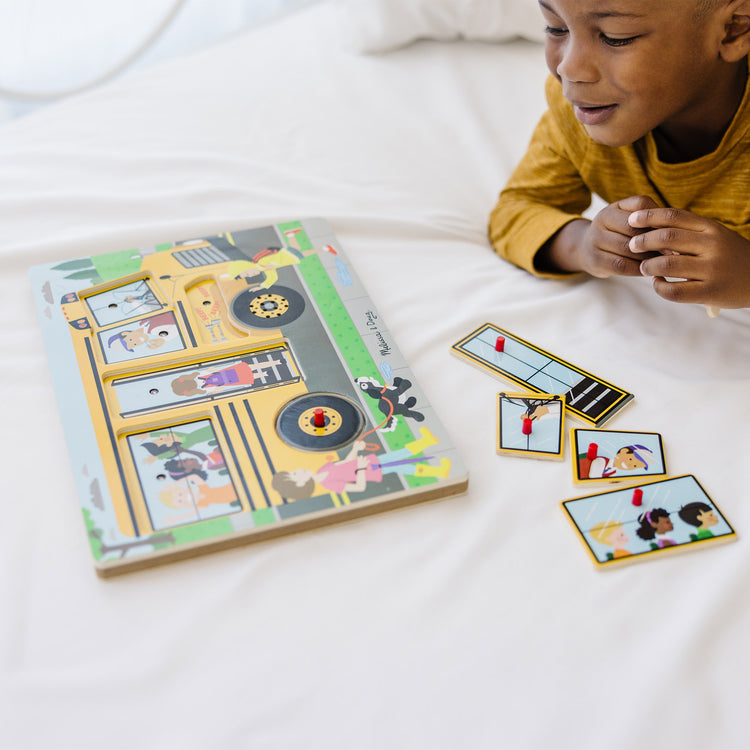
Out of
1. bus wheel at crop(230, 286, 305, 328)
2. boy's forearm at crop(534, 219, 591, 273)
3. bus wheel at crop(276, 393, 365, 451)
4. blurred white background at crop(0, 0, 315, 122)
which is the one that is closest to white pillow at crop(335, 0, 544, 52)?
blurred white background at crop(0, 0, 315, 122)

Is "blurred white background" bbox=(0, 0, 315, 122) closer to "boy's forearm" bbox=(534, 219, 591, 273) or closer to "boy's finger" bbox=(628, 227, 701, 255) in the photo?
"boy's forearm" bbox=(534, 219, 591, 273)

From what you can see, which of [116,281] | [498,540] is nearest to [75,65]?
[116,281]

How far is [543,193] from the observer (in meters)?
0.97

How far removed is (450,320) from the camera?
815 mm

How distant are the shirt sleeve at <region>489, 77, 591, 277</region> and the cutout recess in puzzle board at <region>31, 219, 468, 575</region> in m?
0.19

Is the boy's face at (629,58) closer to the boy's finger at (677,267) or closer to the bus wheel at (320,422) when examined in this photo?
the boy's finger at (677,267)

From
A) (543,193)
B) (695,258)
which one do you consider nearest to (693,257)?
(695,258)

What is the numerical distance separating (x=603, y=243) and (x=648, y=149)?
0.14 meters

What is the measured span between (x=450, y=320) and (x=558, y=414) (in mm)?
161

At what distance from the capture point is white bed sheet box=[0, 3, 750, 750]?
1.63 feet

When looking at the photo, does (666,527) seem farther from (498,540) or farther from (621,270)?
(621,270)

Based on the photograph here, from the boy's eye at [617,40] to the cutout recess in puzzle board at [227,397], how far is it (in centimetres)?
31

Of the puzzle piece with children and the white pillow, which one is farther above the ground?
the white pillow

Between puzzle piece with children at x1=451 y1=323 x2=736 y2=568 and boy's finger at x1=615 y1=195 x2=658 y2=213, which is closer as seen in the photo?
puzzle piece with children at x1=451 y1=323 x2=736 y2=568
